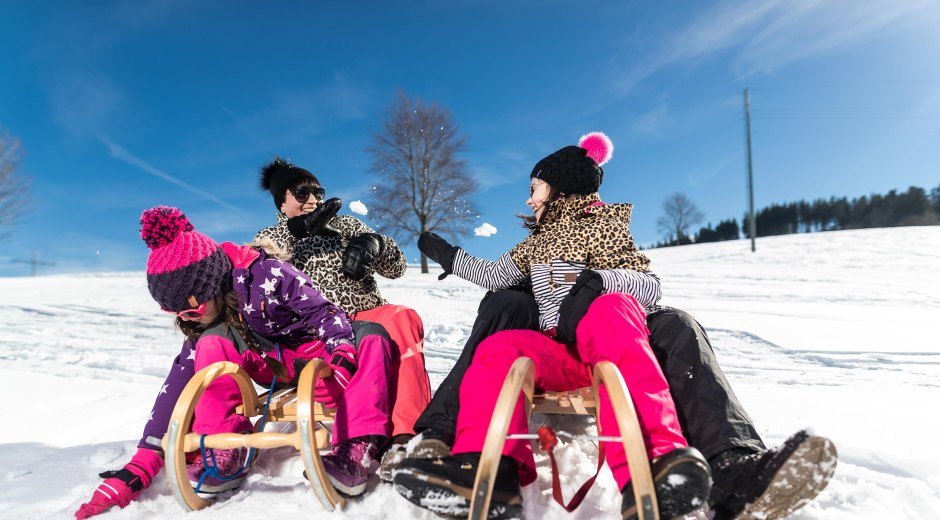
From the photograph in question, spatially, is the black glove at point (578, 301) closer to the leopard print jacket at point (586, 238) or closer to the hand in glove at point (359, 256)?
the leopard print jacket at point (586, 238)

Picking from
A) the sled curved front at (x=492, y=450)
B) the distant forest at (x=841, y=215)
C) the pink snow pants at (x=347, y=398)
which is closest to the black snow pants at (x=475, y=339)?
the pink snow pants at (x=347, y=398)

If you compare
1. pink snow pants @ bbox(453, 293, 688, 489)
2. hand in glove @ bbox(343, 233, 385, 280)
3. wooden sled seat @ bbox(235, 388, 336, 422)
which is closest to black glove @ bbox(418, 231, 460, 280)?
hand in glove @ bbox(343, 233, 385, 280)

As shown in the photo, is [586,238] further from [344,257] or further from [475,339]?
[344,257]

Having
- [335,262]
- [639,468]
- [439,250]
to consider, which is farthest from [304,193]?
[639,468]

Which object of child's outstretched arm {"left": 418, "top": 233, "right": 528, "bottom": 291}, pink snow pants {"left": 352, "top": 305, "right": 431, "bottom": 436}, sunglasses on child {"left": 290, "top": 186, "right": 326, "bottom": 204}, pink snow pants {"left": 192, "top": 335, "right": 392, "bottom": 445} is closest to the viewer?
pink snow pants {"left": 192, "top": 335, "right": 392, "bottom": 445}

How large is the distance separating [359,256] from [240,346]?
2.18 feet

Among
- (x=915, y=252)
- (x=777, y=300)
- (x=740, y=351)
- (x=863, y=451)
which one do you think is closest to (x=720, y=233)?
(x=915, y=252)

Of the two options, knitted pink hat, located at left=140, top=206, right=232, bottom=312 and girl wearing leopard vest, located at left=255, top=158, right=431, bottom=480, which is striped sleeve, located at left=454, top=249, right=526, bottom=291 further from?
knitted pink hat, located at left=140, top=206, right=232, bottom=312

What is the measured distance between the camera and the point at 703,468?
1217 millimetres

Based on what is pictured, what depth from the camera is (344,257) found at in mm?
2504

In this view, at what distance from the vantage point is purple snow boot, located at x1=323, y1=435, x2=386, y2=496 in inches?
64.3

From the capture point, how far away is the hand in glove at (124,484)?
1689 millimetres

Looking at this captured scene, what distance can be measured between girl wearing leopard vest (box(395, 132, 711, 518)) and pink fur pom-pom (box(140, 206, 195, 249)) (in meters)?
1.04

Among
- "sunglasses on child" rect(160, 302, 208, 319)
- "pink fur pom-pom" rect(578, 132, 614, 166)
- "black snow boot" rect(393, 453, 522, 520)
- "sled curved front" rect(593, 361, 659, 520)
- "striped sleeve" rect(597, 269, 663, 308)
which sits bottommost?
"black snow boot" rect(393, 453, 522, 520)
